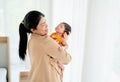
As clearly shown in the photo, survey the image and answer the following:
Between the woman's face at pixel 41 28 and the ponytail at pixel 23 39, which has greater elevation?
the woman's face at pixel 41 28

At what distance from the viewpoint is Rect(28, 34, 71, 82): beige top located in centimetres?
117

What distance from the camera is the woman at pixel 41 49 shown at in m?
1.18

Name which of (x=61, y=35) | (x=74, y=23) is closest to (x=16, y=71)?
(x=74, y=23)

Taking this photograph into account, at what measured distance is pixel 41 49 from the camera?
3.88 ft

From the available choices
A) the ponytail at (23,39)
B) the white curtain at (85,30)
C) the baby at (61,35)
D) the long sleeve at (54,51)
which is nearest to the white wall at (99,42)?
the white curtain at (85,30)

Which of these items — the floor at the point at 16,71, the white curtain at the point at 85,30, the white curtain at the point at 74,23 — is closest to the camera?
the white curtain at the point at 85,30

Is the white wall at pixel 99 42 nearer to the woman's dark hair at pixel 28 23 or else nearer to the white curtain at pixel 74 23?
the white curtain at pixel 74 23

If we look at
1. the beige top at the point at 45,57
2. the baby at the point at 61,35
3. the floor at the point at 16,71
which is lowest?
the floor at the point at 16,71

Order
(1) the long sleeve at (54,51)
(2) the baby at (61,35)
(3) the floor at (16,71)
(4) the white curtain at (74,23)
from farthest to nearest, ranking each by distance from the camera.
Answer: (3) the floor at (16,71) < (4) the white curtain at (74,23) < (2) the baby at (61,35) < (1) the long sleeve at (54,51)

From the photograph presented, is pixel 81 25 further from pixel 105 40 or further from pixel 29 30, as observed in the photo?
pixel 29 30

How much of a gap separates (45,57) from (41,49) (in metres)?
0.06

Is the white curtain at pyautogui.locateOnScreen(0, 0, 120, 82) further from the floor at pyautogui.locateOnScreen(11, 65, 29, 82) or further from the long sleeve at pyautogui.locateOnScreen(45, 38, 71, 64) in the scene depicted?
the long sleeve at pyautogui.locateOnScreen(45, 38, 71, 64)

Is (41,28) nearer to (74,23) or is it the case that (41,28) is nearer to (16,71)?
(74,23)

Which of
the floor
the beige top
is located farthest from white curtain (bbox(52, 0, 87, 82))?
the beige top
